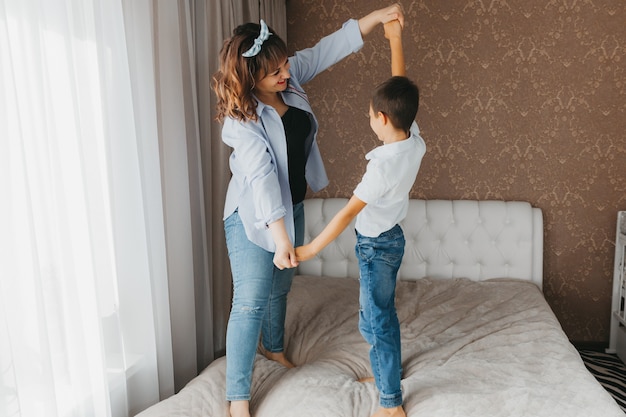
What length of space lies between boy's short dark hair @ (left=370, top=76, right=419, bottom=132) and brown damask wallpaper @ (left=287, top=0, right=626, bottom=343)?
155 centimetres

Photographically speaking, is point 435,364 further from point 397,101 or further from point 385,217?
point 397,101

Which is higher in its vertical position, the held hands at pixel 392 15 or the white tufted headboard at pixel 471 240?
the held hands at pixel 392 15

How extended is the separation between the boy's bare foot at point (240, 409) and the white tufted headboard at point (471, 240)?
4.98 feet

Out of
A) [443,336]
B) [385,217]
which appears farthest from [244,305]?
[443,336]

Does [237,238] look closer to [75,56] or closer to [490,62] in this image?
[75,56]

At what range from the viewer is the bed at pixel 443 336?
70.8 inches

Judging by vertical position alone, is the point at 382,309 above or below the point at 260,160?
below

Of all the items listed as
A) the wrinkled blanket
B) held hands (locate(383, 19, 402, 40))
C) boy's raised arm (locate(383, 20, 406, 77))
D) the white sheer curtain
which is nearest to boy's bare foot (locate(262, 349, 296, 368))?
the wrinkled blanket

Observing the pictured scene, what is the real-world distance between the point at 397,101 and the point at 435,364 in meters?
1.16

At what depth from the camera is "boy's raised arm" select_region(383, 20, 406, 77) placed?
1.88 meters

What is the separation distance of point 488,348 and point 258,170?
4.32 feet

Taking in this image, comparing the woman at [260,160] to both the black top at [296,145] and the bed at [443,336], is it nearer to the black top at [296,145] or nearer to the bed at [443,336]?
the black top at [296,145]

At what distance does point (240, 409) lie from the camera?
179cm

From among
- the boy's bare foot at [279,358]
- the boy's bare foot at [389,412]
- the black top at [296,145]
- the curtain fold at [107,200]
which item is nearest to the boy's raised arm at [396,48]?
the black top at [296,145]
